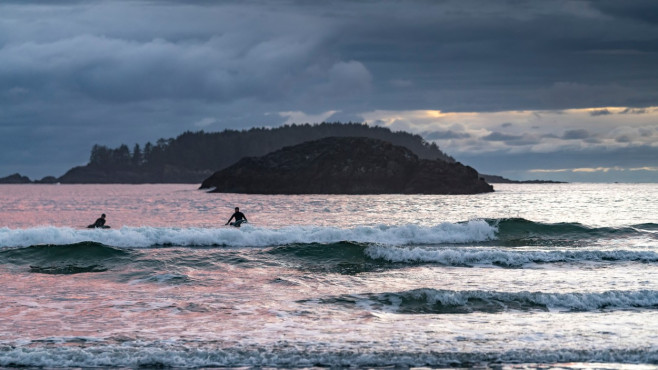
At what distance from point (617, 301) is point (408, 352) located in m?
7.68

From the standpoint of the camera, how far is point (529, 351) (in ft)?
40.0

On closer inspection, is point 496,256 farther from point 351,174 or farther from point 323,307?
point 351,174

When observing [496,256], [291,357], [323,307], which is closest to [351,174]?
[496,256]

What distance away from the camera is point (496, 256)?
25.9m

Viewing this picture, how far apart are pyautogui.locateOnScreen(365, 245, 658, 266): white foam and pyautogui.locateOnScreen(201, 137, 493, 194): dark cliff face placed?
3986 inches

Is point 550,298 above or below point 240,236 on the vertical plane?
below

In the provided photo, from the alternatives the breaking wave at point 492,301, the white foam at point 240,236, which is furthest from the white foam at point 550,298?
the white foam at point 240,236

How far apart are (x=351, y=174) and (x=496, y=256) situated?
373 feet

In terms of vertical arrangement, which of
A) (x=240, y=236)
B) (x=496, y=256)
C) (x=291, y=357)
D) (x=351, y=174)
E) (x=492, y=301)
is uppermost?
(x=351, y=174)

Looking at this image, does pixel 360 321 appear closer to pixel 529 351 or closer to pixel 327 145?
pixel 529 351

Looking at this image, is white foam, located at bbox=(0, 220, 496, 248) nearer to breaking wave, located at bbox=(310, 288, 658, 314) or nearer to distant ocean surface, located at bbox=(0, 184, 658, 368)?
distant ocean surface, located at bbox=(0, 184, 658, 368)

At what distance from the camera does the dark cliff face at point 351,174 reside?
132125 millimetres

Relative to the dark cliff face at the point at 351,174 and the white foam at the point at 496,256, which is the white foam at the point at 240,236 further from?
the dark cliff face at the point at 351,174

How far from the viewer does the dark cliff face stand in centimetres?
13212
